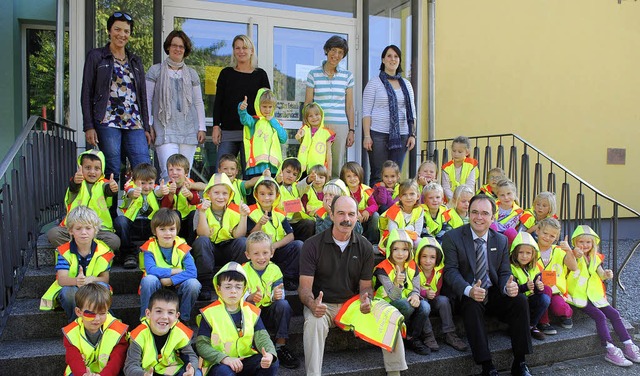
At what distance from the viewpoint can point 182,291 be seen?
3.56 metres

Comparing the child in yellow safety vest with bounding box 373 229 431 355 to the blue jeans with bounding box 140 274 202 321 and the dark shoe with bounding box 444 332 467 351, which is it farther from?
the blue jeans with bounding box 140 274 202 321

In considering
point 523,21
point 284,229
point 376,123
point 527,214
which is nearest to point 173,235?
point 284,229

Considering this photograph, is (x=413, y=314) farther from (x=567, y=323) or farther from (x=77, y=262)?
(x=77, y=262)

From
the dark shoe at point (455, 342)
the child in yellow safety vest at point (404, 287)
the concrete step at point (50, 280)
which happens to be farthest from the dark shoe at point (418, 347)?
the concrete step at point (50, 280)

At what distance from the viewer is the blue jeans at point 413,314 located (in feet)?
12.7

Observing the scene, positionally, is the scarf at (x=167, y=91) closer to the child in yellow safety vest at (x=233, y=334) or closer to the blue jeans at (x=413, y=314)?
the child in yellow safety vest at (x=233, y=334)

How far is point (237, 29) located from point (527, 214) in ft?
13.1

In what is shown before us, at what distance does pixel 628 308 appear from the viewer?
5.51 metres

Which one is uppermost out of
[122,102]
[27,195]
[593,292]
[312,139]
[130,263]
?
[122,102]

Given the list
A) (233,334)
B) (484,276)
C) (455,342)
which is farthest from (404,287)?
(233,334)

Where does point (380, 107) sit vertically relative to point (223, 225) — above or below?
above

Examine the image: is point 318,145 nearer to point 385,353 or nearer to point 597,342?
point 385,353

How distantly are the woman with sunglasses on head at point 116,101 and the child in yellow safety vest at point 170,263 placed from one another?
1.04 m

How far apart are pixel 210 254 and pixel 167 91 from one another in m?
1.97
